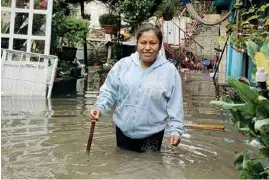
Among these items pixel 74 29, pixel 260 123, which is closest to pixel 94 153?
pixel 260 123

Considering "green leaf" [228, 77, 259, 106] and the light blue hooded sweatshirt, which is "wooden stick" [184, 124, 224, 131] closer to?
the light blue hooded sweatshirt

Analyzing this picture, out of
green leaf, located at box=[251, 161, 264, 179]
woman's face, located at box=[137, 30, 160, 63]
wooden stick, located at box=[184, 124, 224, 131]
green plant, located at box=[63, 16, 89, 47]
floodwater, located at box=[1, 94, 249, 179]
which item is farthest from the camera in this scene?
green plant, located at box=[63, 16, 89, 47]

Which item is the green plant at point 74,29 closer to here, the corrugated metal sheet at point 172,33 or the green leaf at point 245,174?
the green leaf at point 245,174

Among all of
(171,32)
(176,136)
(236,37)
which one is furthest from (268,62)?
(171,32)

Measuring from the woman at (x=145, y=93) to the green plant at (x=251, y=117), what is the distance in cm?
149

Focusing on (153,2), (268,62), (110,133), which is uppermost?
(153,2)

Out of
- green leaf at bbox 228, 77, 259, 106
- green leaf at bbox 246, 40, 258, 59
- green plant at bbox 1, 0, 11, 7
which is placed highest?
green plant at bbox 1, 0, 11, 7

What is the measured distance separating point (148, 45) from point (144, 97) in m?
0.53

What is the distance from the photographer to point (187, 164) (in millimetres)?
5812

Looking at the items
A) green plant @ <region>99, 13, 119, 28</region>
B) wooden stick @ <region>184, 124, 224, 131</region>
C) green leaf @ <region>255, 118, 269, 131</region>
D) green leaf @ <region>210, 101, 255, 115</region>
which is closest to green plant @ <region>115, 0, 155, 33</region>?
green plant @ <region>99, 13, 119, 28</region>

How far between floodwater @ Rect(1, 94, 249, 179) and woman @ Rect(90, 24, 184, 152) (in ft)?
1.17

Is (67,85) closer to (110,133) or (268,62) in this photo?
(110,133)

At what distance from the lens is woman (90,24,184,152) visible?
17.8 ft

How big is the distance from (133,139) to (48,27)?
689cm
